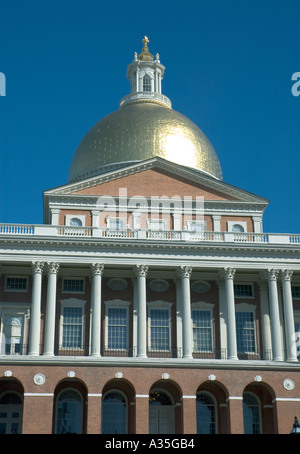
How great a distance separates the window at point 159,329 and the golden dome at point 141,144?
11.3 meters

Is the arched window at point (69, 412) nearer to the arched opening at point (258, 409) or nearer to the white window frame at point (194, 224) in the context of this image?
the arched opening at point (258, 409)

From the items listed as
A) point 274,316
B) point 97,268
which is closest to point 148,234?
point 97,268

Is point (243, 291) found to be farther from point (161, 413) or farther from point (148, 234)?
point (161, 413)

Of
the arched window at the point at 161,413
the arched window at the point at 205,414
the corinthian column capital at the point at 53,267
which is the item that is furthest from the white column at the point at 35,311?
the arched window at the point at 205,414

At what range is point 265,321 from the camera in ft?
168

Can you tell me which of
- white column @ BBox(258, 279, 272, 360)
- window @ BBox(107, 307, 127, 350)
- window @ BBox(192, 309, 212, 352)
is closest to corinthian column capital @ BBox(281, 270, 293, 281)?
white column @ BBox(258, 279, 272, 360)

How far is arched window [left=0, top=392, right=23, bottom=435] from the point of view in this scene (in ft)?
155

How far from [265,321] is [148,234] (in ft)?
27.9

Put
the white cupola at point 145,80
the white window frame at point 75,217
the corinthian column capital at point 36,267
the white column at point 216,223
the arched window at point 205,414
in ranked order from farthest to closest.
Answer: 1. the white cupola at point 145,80
2. the white column at point 216,223
3. the white window frame at point 75,217
4. the corinthian column capital at point 36,267
5. the arched window at point 205,414

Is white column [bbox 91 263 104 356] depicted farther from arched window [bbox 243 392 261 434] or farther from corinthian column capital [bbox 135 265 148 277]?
arched window [bbox 243 392 261 434]

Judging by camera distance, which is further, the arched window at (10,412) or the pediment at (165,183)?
the pediment at (165,183)

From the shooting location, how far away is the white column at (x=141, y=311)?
47812mm
